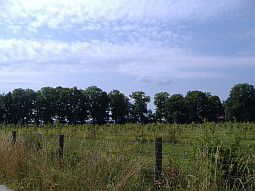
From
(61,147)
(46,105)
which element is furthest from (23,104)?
(61,147)

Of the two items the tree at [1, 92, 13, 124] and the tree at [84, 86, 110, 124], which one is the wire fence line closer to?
the tree at [1, 92, 13, 124]

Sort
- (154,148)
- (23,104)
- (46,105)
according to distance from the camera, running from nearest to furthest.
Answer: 1. (154,148)
2. (23,104)
3. (46,105)

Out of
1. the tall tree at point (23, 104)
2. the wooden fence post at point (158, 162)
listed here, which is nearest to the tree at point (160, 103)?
the tall tree at point (23, 104)

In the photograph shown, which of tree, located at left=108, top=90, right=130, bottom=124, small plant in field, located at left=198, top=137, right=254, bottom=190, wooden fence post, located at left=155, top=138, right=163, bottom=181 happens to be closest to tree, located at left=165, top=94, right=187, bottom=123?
tree, located at left=108, top=90, right=130, bottom=124

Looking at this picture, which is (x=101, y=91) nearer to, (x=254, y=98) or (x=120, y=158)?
(x=254, y=98)

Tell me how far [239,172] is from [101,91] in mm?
78278

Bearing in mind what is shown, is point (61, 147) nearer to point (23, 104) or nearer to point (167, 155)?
point (167, 155)

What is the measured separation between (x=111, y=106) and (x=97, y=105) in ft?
16.0

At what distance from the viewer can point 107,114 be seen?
268 ft

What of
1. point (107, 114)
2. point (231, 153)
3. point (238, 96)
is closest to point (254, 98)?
point (238, 96)

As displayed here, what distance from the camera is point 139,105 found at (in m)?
86.7

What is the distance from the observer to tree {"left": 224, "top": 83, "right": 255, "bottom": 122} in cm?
Answer: 6331

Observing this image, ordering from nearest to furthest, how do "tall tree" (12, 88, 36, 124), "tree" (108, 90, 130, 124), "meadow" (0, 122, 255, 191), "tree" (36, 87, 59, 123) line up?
"meadow" (0, 122, 255, 191)
"tall tree" (12, 88, 36, 124)
"tree" (36, 87, 59, 123)
"tree" (108, 90, 130, 124)

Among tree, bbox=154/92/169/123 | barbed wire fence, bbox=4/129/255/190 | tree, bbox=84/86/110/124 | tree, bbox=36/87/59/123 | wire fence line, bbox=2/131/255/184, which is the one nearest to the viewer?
barbed wire fence, bbox=4/129/255/190
